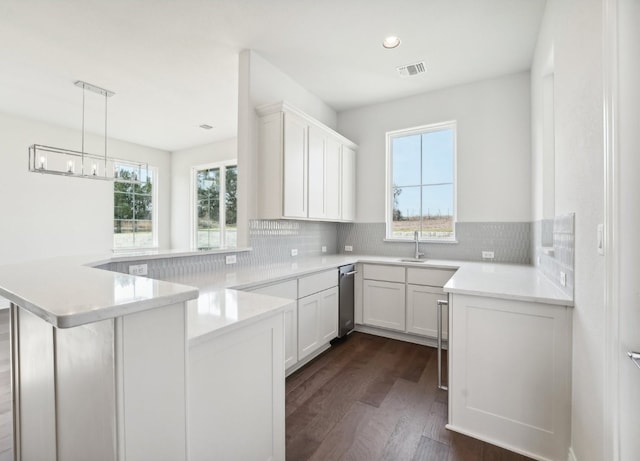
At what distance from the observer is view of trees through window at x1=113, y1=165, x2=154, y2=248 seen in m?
5.89

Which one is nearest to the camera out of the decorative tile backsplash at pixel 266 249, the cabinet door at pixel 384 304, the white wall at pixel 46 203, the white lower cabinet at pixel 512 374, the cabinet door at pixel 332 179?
the white lower cabinet at pixel 512 374

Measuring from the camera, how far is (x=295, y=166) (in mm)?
3100

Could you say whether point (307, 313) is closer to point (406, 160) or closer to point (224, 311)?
point (224, 311)

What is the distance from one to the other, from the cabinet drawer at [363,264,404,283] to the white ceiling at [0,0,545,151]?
2161mm

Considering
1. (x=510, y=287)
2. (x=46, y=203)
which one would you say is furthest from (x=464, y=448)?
(x=46, y=203)

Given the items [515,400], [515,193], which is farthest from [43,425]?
[515,193]

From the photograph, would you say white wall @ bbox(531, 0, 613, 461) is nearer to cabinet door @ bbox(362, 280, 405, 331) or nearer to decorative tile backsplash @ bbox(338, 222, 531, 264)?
decorative tile backsplash @ bbox(338, 222, 531, 264)

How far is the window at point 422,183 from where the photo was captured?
3760 millimetres

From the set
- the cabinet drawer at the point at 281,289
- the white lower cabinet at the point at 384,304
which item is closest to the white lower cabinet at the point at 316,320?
the cabinet drawer at the point at 281,289

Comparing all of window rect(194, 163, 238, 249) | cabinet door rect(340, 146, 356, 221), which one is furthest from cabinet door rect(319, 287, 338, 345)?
window rect(194, 163, 238, 249)

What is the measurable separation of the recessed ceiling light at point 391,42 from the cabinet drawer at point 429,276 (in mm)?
2196

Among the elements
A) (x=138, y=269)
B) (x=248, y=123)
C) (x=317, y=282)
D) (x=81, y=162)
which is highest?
(x=81, y=162)

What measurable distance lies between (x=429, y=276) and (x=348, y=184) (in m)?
1.65

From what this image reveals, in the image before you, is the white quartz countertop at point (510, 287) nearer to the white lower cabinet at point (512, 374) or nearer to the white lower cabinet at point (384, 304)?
the white lower cabinet at point (512, 374)
